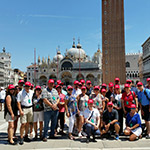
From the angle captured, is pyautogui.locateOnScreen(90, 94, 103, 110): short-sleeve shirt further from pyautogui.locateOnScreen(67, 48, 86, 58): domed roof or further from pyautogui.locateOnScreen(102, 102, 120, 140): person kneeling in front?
pyautogui.locateOnScreen(67, 48, 86, 58): domed roof

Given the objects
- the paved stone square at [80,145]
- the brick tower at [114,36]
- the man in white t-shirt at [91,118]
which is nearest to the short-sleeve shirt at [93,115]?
the man in white t-shirt at [91,118]

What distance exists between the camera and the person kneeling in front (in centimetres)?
597

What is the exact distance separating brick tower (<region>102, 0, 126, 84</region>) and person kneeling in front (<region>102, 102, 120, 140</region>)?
27358 mm

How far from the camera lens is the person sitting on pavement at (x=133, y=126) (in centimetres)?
581

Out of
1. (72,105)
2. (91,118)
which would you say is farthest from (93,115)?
(72,105)

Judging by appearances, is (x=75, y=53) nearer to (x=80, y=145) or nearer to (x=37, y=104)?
(x=37, y=104)

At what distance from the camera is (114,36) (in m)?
32.1

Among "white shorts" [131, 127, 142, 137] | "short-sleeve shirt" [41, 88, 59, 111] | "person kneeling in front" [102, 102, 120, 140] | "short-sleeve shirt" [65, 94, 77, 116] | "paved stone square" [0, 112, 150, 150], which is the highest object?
"short-sleeve shirt" [41, 88, 59, 111]

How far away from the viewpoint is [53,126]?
20.2ft

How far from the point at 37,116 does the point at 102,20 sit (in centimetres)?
2909

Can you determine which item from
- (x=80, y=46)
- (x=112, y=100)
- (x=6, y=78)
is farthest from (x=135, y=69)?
(x=112, y=100)

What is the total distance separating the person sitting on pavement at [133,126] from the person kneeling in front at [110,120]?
0.36 metres

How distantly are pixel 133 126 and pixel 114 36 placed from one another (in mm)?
28137

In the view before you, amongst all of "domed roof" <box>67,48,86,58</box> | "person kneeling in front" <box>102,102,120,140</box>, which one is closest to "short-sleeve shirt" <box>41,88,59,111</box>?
"person kneeling in front" <box>102,102,120,140</box>
